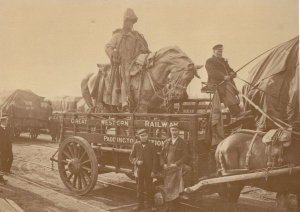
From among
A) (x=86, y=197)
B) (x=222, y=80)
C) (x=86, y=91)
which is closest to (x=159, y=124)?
(x=222, y=80)

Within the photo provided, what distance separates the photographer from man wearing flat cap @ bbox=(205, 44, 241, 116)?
597 cm

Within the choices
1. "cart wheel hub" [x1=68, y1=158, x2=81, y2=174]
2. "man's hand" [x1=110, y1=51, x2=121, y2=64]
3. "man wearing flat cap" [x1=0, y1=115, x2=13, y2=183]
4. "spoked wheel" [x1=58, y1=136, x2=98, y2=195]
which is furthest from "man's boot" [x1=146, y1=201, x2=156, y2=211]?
"man wearing flat cap" [x1=0, y1=115, x2=13, y2=183]

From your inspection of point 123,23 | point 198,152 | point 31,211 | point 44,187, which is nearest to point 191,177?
point 198,152

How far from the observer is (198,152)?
220 inches

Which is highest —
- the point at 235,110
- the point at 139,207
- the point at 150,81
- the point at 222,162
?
the point at 150,81

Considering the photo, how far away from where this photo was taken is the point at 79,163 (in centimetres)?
683

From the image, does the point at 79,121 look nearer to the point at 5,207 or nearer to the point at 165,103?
the point at 165,103

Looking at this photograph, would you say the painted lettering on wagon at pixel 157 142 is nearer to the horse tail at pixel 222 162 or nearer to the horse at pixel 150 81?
the horse tail at pixel 222 162

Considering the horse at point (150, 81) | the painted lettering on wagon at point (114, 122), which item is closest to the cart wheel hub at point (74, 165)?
the painted lettering on wagon at point (114, 122)

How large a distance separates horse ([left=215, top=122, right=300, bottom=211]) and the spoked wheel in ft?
7.59

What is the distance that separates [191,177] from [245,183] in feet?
2.60

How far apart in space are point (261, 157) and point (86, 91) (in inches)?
199

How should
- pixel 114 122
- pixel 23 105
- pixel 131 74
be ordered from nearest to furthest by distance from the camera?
pixel 114 122 < pixel 131 74 < pixel 23 105

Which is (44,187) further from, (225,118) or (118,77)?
(225,118)
